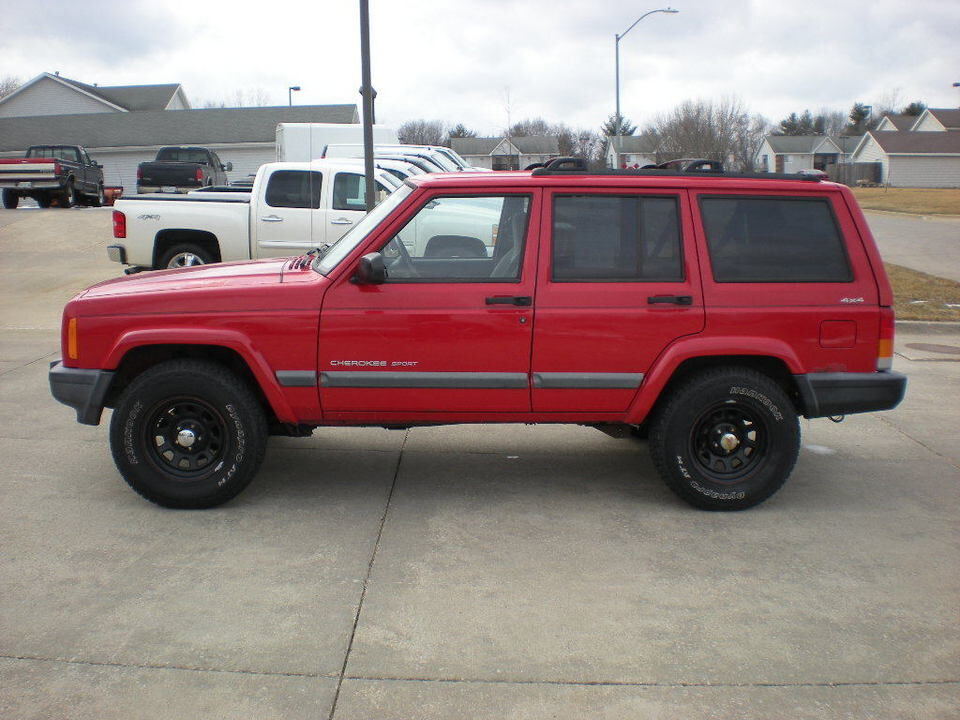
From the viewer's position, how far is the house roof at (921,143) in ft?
221

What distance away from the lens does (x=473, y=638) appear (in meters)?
3.89

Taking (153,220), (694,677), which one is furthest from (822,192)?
(153,220)

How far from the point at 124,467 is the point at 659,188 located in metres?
3.30

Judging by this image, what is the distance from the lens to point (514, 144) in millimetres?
83312

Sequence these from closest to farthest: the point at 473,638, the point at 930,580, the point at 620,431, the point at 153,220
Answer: the point at 473,638
the point at 930,580
the point at 620,431
the point at 153,220

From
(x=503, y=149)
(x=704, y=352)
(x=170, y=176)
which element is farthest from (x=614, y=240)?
(x=503, y=149)

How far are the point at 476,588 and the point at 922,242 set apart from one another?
21.3 meters

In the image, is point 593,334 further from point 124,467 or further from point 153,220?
point 153,220

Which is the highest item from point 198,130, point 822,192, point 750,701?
point 198,130

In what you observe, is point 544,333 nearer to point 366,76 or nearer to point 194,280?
point 194,280

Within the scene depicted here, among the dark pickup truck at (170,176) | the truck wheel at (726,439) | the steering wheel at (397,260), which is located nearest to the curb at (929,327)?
the truck wheel at (726,439)

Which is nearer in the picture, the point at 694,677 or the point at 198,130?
the point at 694,677

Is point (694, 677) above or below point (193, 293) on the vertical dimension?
below

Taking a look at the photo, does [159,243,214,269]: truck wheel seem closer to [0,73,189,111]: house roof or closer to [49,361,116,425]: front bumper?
[49,361,116,425]: front bumper
